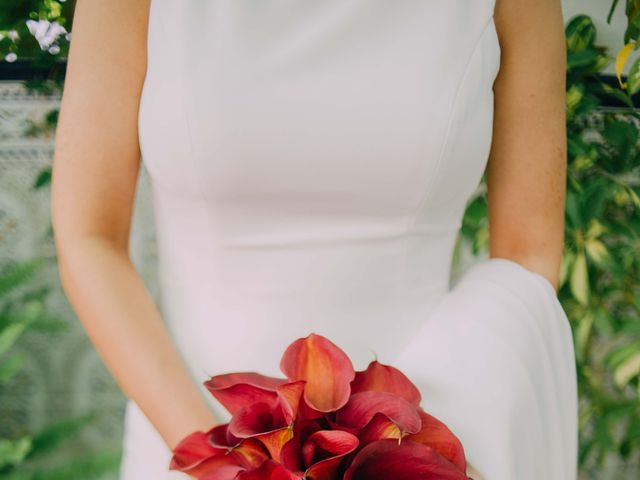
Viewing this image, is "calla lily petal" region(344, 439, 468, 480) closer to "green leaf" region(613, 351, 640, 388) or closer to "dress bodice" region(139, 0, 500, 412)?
"dress bodice" region(139, 0, 500, 412)

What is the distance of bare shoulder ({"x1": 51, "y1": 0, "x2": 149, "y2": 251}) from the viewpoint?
618 mm

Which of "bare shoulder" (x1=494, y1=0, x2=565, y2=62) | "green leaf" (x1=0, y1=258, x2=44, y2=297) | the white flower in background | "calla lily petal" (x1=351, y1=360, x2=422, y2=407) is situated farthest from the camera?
the white flower in background

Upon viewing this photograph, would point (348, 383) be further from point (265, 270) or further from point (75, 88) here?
point (75, 88)

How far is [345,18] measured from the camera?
0.67 meters

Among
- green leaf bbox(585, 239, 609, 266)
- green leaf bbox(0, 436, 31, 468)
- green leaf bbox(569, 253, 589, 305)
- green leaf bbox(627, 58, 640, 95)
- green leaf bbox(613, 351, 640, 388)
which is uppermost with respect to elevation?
green leaf bbox(627, 58, 640, 95)

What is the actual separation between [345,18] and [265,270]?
11.3 inches

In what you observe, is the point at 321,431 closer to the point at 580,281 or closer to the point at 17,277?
the point at 17,277

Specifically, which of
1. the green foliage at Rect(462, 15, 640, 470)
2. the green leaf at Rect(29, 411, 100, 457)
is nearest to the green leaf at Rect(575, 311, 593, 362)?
the green foliage at Rect(462, 15, 640, 470)

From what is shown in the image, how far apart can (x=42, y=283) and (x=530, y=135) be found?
86 centimetres

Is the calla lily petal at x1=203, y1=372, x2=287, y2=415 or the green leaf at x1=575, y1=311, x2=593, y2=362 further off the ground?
the calla lily petal at x1=203, y1=372, x2=287, y2=415

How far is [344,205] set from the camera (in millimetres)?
688

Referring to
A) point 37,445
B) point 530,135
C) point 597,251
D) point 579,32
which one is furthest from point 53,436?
point 579,32

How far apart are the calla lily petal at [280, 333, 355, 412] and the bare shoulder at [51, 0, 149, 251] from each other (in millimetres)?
305

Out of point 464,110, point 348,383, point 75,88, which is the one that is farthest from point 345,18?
point 348,383
